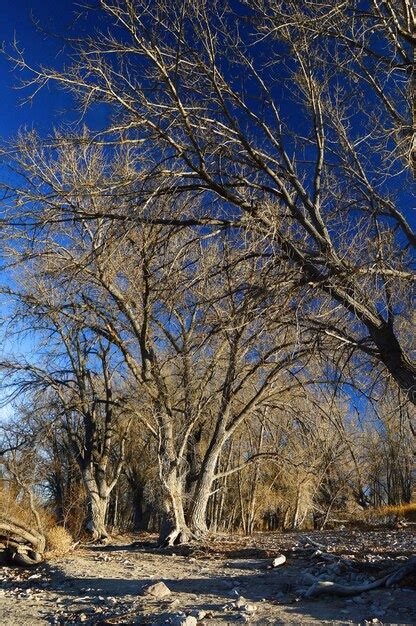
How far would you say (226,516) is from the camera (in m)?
31.6

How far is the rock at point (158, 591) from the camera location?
8.49 metres

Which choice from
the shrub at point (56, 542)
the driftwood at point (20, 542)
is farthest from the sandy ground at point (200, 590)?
the shrub at point (56, 542)

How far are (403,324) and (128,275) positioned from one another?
7.05 m

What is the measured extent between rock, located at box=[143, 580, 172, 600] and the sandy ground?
4.7 inches

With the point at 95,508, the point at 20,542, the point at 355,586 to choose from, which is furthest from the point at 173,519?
the point at 355,586

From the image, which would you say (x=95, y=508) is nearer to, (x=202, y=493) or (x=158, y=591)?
(x=202, y=493)

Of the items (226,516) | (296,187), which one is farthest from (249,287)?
(226,516)

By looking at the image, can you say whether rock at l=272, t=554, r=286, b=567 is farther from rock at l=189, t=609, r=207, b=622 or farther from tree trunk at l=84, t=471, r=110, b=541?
tree trunk at l=84, t=471, r=110, b=541

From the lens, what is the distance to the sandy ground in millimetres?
7129

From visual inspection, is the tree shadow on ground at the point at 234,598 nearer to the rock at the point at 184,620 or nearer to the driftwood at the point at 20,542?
the rock at the point at 184,620

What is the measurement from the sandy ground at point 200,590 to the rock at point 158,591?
120mm

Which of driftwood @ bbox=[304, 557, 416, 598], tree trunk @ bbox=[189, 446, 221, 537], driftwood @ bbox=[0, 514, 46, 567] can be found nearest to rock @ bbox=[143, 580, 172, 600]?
driftwood @ bbox=[304, 557, 416, 598]

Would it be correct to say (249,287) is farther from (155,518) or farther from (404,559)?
(155,518)

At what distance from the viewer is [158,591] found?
861 centimetres
